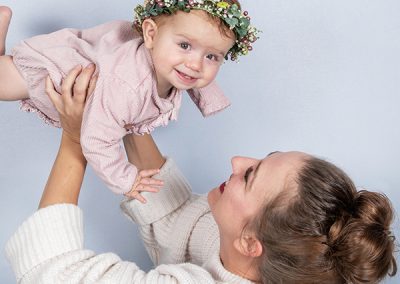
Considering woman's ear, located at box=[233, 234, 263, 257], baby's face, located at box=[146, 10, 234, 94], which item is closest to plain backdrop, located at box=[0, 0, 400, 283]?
baby's face, located at box=[146, 10, 234, 94]

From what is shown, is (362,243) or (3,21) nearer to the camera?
(362,243)

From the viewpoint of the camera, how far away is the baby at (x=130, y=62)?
145cm

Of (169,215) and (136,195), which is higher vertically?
(136,195)

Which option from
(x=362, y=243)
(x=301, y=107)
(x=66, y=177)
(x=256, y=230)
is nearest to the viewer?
(x=362, y=243)

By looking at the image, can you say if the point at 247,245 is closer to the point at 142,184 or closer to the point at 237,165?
the point at 237,165

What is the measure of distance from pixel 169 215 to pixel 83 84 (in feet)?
1.66

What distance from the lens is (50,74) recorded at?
5.04 feet

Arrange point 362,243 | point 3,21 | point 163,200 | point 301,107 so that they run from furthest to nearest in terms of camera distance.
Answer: point 301,107 < point 163,200 < point 3,21 < point 362,243

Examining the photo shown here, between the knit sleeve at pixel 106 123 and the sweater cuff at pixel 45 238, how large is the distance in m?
0.13

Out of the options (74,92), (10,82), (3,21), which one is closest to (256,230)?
(74,92)

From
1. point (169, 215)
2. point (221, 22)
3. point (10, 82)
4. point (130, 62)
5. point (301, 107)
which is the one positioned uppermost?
point (221, 22)

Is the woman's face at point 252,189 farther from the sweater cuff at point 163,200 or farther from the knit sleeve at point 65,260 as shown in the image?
the sweater cuff at point 163,200

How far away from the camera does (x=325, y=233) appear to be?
134 cm

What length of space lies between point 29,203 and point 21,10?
0.62 meters
